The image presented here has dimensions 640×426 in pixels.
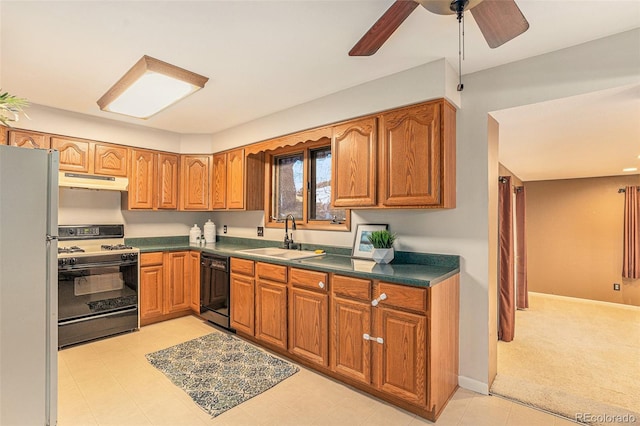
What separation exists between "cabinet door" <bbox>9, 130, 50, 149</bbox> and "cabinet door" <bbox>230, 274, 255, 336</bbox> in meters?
2.44

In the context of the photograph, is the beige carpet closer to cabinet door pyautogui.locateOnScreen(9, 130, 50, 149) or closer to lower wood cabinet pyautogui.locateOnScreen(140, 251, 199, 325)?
lower wood cabinet pyautogui.locateOnScreen(140, 251, 199, 325)

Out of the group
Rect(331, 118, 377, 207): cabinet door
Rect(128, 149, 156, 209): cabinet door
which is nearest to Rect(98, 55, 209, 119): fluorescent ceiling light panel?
Rect(128, 149, 156, 209): cabinet door

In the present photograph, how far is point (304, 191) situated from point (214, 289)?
1.59 metres

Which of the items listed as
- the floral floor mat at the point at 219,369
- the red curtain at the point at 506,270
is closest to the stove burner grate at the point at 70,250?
the floral floor mat at the point at 219,369

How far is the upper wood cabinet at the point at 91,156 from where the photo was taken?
3393 millimetres

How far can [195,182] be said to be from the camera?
171 inches

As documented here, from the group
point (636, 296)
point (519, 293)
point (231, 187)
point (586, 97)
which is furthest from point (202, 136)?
point (636, 296)

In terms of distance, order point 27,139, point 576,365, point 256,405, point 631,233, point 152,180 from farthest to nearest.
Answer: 1. point 631,233
2. point 152,180
3. point 27,139
4. point 576,365
5. point 256,405

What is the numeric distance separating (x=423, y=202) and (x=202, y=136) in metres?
3.39

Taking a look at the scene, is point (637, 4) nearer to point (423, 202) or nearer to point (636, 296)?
point (423, 202)

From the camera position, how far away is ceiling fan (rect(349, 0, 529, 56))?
1.36 meters

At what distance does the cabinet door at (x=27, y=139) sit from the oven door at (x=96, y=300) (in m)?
1.35

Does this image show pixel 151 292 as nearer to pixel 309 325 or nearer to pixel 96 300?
pixel 96 300

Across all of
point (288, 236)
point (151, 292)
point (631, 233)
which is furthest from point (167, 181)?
point (631, 233)
